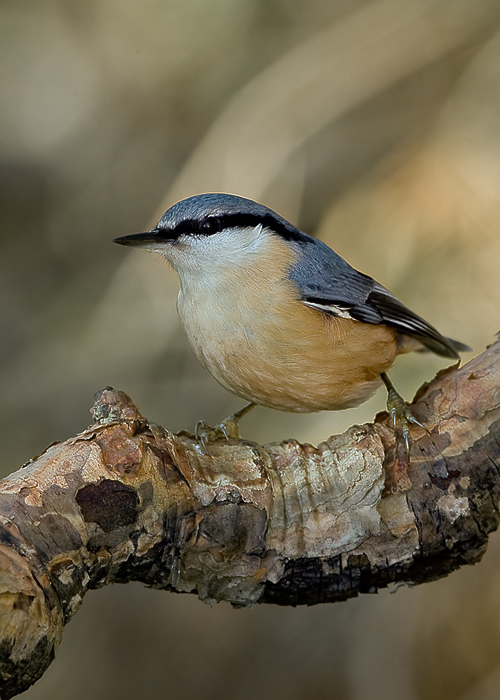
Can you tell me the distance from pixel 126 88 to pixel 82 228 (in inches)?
33.6

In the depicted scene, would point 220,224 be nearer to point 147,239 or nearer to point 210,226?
point 210,226

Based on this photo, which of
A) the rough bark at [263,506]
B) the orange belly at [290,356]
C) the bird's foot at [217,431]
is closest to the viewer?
the rough bark at [263,506]

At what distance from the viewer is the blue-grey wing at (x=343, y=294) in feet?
7.53

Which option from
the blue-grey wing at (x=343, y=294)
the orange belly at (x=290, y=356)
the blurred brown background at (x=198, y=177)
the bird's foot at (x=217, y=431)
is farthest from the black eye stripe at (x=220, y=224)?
the blurred brown background at (x=198, y=177)

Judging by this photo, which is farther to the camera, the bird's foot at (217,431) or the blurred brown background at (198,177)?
the blurred brown background at (198,177)

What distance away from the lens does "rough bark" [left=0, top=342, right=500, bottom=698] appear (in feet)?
5.12

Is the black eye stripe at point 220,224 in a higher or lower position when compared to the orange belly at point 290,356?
higher

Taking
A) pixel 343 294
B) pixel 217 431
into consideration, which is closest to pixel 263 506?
pixel 217 431

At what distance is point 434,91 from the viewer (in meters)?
3.69

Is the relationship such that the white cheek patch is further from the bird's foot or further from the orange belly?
the bird's foot

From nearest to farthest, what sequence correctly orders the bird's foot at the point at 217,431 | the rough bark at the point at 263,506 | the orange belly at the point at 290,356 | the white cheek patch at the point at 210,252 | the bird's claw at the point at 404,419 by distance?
the rough bark at the point at 263,506
the bird's claw at the point at 404,419
the orange belly at the point at 290,356
the white cheek patch at the point at 210,252
the bird's foot at the point at 217,431

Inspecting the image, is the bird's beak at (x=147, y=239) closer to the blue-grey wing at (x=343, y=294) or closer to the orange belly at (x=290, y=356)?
the orange belly at (x=290, y=356)

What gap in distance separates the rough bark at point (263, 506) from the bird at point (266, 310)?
243mm

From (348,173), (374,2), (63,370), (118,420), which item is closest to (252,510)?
(118,420)
